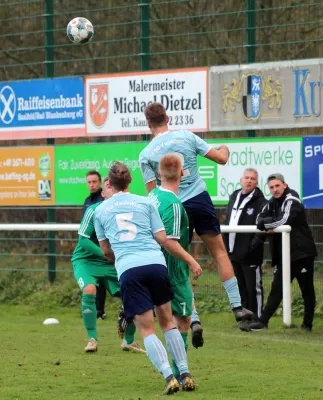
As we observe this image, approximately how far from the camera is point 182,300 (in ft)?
31.1

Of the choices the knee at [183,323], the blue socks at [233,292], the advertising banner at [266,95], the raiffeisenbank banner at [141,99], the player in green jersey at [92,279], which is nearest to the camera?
the knee at [183,323]

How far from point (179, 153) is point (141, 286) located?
196cm

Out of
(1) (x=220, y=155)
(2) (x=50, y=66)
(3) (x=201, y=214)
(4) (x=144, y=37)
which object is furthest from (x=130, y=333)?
(2) (x=50, y=66)

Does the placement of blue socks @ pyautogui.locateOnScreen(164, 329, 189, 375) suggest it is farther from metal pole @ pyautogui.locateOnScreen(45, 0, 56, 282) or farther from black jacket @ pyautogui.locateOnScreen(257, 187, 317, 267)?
metal pole @ pyautogui.locateOnScreen(45, 0, 56, 282)

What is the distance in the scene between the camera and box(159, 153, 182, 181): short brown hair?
9.12 m

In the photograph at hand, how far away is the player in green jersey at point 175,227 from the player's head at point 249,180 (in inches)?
208

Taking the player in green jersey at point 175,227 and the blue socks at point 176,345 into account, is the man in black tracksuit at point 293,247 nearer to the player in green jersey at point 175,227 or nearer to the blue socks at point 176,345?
the player in green jersey at point 175,227

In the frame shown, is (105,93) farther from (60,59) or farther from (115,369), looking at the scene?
(115,369)

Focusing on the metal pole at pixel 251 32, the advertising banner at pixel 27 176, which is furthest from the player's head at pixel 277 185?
the advertising banner at pixel 27 176

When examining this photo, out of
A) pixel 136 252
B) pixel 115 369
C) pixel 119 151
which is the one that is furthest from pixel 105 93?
pixel 136 252

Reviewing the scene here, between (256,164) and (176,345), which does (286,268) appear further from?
(176,345)

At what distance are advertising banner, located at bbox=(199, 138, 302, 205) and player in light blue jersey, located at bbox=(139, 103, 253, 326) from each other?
5.18m

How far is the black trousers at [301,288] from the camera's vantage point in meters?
14.3

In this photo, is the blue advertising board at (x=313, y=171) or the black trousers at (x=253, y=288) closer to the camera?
the black trousers at (x=253, y=288)
